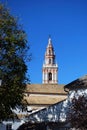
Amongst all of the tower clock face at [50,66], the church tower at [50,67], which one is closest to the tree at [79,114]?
the church tower at [50,67]

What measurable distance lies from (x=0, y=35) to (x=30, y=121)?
463 inches

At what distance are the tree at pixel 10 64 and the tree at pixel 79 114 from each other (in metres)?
6.69

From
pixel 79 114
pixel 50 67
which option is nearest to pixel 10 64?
pixel 79 114

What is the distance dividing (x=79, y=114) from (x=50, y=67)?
130319 mm

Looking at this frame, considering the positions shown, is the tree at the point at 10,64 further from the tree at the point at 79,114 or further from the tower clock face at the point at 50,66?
the tower clock face at the point at 50,66

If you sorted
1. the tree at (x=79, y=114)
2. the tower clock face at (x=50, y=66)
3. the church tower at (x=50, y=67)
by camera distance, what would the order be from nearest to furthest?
the tree at (x=79, y=114), the church tower at (x=50, y=67), the tower clock face at (x=50, y=66)

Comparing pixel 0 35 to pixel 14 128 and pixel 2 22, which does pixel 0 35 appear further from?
pixel 14 128

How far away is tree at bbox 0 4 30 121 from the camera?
1483 inches

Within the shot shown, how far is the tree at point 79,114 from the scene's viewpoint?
32.3 metres

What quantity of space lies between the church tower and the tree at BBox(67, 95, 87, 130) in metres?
125

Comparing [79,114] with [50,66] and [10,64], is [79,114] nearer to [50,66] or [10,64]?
[10,64]

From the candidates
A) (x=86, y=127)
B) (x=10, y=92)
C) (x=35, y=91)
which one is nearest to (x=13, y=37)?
(x=10, y=92)

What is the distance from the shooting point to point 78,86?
41.2 metres

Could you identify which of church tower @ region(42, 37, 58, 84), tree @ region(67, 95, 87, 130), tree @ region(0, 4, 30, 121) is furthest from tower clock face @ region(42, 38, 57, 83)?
tree @ region(67, 95, 87, 130)
